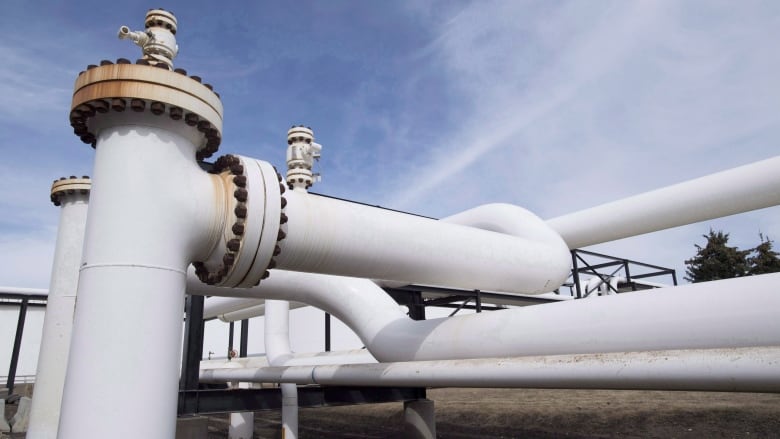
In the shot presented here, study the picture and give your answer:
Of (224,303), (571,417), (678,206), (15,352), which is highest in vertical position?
(678,206)

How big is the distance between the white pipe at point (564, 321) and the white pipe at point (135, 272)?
2.97m

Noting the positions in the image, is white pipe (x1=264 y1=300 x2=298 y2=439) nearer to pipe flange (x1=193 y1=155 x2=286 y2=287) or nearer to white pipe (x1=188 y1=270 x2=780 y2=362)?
white pipe (x1=188 y1=270 x2=780 y2=362)

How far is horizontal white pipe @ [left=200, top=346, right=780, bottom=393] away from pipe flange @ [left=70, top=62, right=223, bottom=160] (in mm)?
3382

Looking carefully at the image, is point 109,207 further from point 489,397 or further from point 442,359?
point 489,397

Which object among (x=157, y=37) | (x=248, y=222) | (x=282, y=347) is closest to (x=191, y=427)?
(x=282, y=347)

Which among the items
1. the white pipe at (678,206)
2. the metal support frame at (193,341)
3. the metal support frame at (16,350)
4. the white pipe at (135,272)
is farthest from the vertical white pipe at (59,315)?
the metal support frame at (16,350)

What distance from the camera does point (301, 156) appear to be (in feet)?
16.6

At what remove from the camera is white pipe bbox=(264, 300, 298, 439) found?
1121cm

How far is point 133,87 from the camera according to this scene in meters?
3.31

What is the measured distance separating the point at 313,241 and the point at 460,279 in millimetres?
1996

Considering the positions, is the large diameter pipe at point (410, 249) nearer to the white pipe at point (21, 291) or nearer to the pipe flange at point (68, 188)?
the pipe flange at point (68, 188)

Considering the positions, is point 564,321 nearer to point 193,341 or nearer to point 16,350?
point 193,341

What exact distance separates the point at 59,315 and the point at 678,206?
25.8 feet

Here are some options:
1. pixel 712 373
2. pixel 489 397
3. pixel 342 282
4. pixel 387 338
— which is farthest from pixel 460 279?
pixel 489 397
